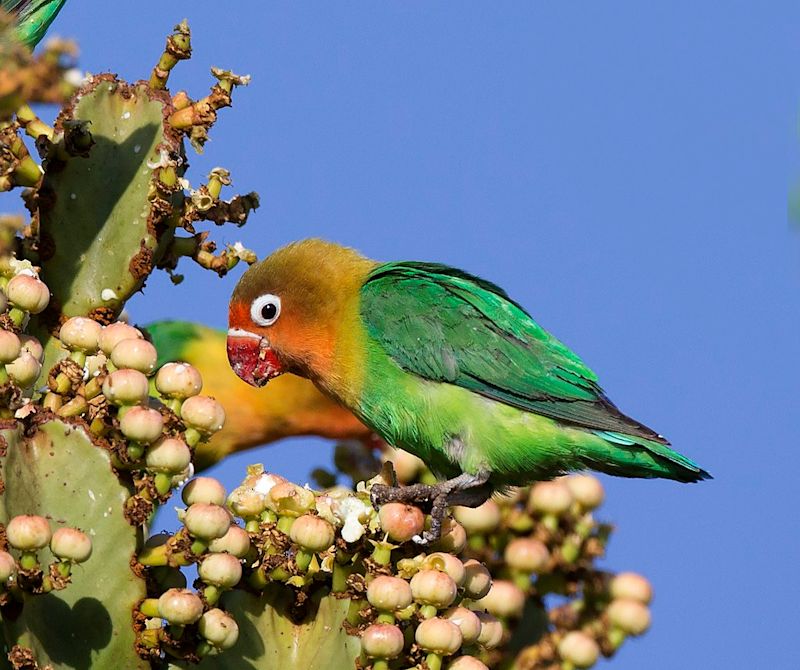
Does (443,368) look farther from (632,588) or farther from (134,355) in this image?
(134,355)

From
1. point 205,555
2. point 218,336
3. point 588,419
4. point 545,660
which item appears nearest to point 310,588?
point 205,555

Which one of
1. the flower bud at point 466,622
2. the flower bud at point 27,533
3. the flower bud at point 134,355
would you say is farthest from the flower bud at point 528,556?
the flower bud at point 27,533

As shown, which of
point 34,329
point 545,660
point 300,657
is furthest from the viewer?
point 545,660

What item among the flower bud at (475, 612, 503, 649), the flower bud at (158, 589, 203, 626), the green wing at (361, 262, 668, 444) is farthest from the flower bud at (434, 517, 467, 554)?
the green wing at (361, 262, 668, 444)

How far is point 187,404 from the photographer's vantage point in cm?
332

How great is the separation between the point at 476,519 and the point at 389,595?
3.90 feet

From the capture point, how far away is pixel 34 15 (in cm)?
631

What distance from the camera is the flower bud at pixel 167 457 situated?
3.18 metres

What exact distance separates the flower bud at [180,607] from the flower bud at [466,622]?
0.72 meters

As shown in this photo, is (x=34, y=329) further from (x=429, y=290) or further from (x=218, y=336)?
(x=218, y=336)

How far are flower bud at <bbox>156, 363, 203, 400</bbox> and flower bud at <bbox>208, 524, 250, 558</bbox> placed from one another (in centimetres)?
39

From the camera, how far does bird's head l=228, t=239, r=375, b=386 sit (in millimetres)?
5145

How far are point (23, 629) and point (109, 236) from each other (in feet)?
4.65

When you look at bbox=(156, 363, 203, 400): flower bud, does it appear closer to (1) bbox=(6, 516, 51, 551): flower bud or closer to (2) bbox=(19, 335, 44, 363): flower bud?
(2) bbox=(19, 335, 44, 363): flower bud
